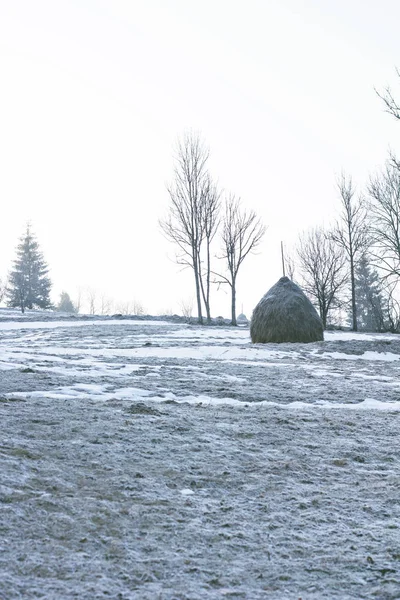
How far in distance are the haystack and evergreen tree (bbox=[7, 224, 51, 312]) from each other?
34268mm

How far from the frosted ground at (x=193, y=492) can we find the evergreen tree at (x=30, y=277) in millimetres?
39796

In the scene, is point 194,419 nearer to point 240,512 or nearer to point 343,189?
point 240,512

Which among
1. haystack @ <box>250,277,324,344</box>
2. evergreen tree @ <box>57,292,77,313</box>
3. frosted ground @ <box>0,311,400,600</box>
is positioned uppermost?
evergreen tree @ <box>57,292,77,313</box>

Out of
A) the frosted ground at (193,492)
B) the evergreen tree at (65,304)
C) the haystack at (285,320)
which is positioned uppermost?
the evergreen tree at (65,304)

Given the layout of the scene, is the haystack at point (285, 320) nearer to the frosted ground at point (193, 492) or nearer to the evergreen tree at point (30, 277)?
the frosted ground at point (193, 492)

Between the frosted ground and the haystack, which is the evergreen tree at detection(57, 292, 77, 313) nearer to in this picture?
the haystack

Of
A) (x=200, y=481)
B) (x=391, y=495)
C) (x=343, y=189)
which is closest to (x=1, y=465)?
(x=200, y=481)

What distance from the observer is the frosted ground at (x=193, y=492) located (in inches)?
62.2

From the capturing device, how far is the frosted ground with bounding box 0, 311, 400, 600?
62.2 inches

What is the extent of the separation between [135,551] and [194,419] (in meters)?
1.73

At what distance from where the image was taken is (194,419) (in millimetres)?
3441

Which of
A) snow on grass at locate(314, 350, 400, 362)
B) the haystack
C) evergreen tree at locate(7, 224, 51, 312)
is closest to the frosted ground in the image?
snow on grass at locate(314, 350, 400, 362)

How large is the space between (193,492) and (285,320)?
8.78 metres

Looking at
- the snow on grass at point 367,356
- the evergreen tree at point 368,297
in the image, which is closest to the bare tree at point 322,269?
the evergreen tree at point 368,297
